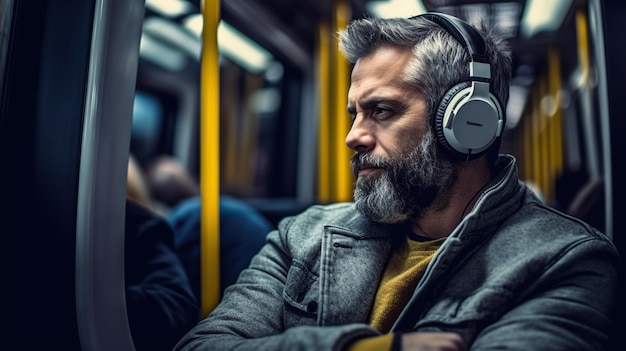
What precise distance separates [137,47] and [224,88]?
3.55 meters

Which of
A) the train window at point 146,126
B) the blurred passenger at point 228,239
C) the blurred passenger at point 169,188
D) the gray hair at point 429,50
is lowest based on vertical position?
the blurred passenger at point 228,239

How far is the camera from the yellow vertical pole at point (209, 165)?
146 centimetres

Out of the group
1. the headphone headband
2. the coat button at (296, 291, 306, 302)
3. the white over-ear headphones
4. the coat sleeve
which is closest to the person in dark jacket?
the coat sleeve

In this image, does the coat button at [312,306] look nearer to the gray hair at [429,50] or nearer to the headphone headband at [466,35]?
the gray hair at [429,50]

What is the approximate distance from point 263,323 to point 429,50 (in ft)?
Result: 2.83

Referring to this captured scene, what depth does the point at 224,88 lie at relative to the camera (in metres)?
4.67

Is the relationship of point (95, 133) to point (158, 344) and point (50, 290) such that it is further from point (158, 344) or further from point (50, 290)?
point (158, 344)

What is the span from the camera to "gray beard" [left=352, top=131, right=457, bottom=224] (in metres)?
1.30

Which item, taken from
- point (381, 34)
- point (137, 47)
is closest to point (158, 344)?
point (137, 47)

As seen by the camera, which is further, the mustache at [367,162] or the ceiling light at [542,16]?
the ceiling light at [542,16]

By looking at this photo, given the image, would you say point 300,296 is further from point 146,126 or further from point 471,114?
point 146,126

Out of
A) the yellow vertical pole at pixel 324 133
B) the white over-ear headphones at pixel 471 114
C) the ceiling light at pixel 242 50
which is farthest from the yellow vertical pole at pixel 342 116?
the white over-ear headphones at pixel 471 114

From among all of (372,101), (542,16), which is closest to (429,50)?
(372,101)

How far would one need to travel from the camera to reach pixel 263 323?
1.29 meters
